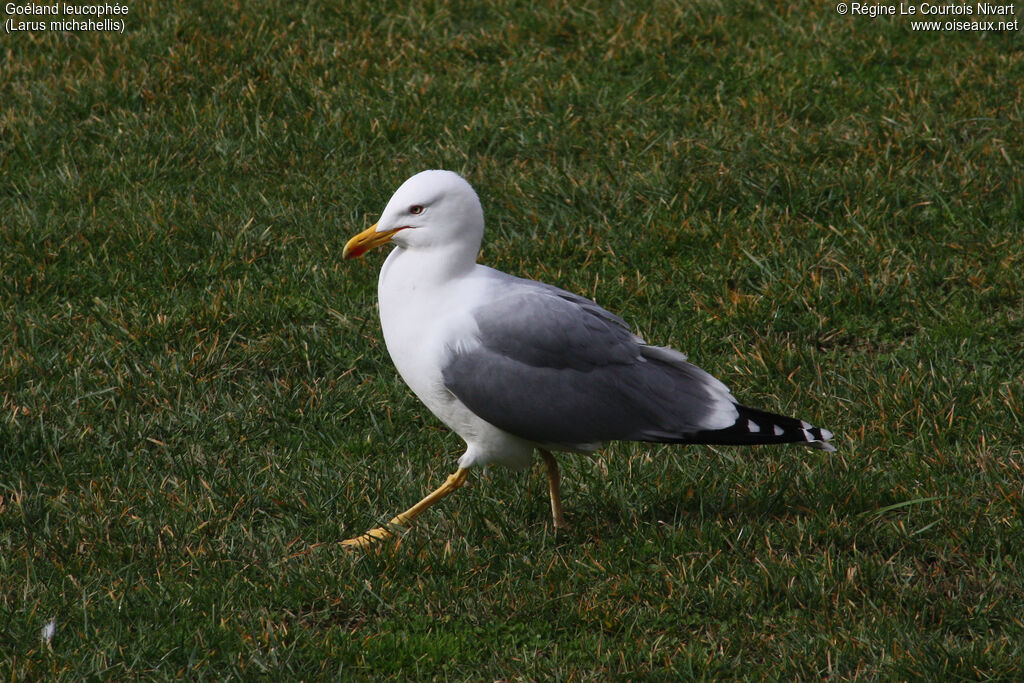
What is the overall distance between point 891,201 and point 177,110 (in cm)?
391

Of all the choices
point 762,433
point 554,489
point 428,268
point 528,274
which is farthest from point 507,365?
point 528,274

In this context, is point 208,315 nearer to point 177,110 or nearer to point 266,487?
point 266,487

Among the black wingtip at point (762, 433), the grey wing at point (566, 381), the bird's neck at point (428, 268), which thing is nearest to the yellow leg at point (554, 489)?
the grey wing at point (566, 381)

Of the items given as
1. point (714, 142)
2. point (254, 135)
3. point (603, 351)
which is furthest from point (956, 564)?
point (254, 135)

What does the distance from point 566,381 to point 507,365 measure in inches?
8.7

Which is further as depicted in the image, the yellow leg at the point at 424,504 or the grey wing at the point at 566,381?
the yellow leg at the point at 424,504

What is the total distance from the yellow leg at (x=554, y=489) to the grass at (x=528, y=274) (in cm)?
7

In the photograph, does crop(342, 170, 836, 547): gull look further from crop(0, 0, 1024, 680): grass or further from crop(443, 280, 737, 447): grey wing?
crop(0, 0, 1024, 680): grass

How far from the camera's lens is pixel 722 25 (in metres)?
7.94

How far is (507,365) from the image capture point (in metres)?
4.11

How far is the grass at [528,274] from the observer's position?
3.91m

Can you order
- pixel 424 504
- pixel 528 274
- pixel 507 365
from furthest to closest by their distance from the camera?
pixel 528 274 < pixel 424 504 < pixel 507 365

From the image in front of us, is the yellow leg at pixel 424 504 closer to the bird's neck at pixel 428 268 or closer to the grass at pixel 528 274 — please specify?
the grass at pixel 528 274

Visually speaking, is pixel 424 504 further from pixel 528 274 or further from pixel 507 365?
pixel 528 274
